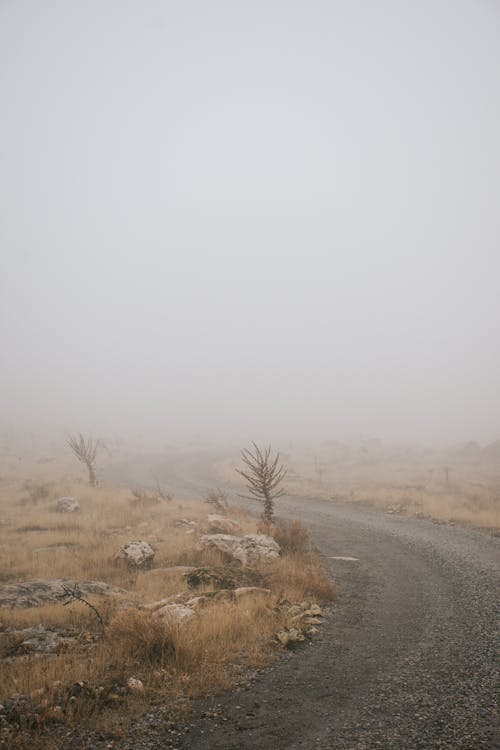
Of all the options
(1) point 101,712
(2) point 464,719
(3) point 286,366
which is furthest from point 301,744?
(3) point 286,366

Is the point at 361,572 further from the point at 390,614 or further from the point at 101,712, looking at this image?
the point at 101,712

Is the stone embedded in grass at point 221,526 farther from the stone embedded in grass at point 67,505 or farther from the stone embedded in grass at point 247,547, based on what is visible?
the stone embedded in grass at point 67,505

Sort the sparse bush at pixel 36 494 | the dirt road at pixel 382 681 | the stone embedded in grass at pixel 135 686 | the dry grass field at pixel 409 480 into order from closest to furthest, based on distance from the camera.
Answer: the dirt road at pixel 382 681 → the stone embedded in grass at pixel 135 686 → the dry grass field at pixel 409 480 → the sparse bush at pixel 36 494

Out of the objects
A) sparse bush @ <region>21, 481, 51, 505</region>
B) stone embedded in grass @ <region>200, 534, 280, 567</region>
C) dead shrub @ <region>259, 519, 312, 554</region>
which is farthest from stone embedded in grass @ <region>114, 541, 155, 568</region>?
sparse bush @ <region>21, 481, 51, 505</region>

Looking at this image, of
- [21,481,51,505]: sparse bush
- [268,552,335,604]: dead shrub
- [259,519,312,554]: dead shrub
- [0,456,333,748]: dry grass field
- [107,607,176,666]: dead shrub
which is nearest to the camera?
[0,456,333,748]: dry grass field

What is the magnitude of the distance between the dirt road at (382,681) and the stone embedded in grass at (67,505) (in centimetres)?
1640

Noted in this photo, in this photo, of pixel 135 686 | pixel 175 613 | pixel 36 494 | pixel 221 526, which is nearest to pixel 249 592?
pixel 175 613

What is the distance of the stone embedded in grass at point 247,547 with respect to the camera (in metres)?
13.6

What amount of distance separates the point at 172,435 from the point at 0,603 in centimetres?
8635

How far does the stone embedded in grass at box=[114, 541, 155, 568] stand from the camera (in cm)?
1354

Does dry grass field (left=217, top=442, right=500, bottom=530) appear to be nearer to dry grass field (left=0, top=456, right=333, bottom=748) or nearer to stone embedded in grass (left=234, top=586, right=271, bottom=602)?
dry grass field (left=0, top=456, right=333, bottom=748)

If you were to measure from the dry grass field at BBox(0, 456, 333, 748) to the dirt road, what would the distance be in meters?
0.64

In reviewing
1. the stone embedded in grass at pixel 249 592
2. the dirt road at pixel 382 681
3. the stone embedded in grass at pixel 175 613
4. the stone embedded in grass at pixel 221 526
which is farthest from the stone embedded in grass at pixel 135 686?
the stone embedded in grass at pixel 221 526

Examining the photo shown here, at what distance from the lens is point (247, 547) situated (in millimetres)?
14141
